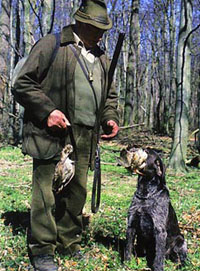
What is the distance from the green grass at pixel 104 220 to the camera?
403 cm

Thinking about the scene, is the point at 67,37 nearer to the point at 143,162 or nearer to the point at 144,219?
the point at 143,162

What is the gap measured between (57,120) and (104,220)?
96.8 inches

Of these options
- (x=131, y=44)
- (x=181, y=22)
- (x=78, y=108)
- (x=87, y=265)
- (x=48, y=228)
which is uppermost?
(x=131, y=44)

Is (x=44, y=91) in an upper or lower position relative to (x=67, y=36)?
lower

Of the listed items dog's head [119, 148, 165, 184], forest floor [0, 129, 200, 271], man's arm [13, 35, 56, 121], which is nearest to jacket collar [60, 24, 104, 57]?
man's arm [13, 35, 56, 121]

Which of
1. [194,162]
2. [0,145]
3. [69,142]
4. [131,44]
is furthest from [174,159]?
[131,44]

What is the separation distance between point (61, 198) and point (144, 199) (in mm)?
928

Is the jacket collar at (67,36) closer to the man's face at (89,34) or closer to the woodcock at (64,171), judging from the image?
the man's face at (89,34)

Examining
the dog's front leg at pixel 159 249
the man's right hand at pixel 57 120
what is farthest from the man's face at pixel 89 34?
the dog's front leg at pixel 159 249

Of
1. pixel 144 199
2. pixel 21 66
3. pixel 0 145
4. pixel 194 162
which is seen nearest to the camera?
pixel 21 66

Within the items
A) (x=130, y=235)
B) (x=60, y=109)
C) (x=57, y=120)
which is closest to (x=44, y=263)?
(x=130, y=235)

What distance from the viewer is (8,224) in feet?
16.6

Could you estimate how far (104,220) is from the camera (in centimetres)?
538

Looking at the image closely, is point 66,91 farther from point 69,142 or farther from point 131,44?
point 131,44
